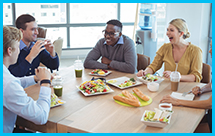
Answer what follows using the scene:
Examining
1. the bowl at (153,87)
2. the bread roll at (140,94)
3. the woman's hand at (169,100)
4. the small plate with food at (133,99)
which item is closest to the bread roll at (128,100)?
the small plate with food at (133,99)

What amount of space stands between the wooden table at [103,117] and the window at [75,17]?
15.5ft

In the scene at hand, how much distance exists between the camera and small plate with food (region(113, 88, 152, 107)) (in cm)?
194

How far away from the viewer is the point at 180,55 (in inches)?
114

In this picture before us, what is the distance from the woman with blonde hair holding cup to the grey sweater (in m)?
0.20

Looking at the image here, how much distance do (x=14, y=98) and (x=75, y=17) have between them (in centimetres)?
545

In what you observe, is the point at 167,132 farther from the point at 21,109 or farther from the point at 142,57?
the point at 142,57

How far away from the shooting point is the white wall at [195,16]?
4453mm

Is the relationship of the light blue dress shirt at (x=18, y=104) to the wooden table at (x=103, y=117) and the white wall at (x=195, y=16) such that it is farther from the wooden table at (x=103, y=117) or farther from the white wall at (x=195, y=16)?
the white wall at (x=195, y=16)

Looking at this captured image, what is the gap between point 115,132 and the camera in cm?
157

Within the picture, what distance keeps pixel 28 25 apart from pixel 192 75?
5.89 ft

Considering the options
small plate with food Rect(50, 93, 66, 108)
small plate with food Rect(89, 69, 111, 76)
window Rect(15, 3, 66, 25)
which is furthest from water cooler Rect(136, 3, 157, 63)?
small plate with food Rect(50, 93, 66, 108)

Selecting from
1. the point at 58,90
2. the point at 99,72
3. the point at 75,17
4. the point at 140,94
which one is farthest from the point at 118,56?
the point at 75,17

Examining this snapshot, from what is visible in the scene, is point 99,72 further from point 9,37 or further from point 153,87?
point 9,37

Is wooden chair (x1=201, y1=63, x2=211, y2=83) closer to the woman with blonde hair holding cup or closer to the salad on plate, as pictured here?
the woman with blonde hair holding cup
